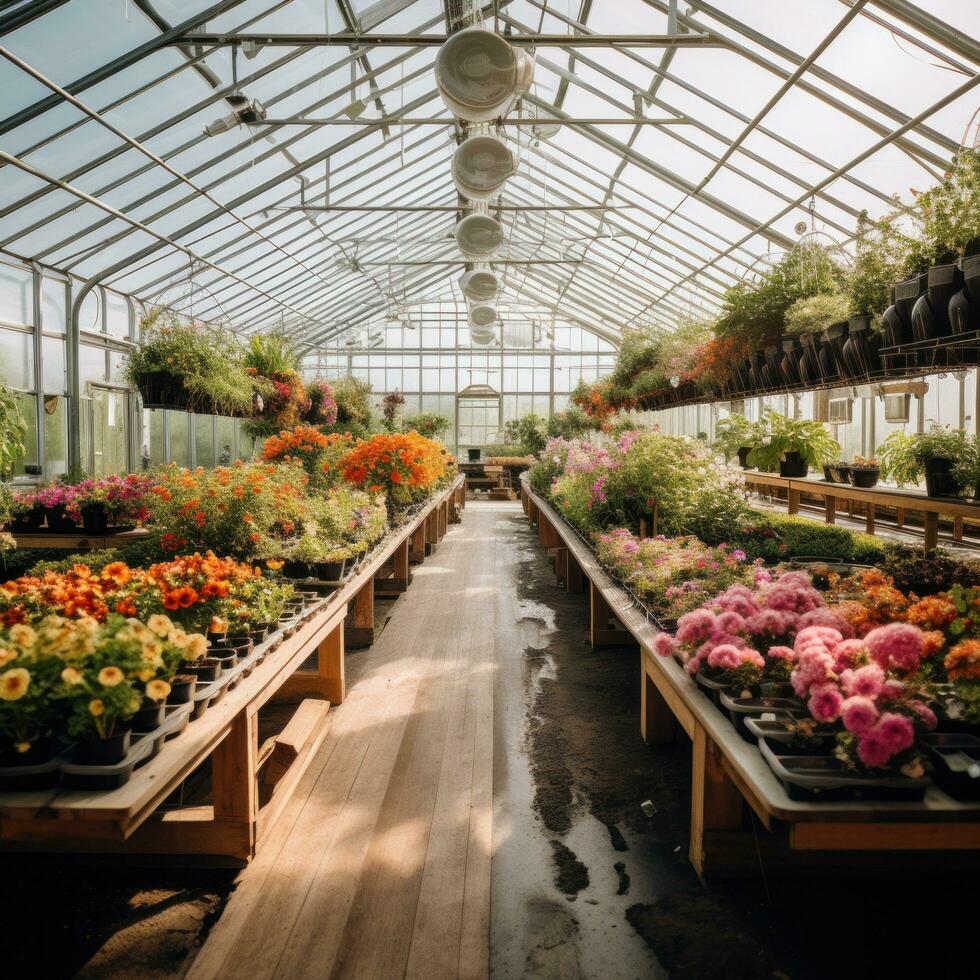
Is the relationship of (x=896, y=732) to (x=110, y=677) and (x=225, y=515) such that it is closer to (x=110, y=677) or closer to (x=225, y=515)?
(x=110, y=677)

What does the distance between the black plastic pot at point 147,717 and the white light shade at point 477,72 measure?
2.39m

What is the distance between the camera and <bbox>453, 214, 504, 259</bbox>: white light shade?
16.0ft

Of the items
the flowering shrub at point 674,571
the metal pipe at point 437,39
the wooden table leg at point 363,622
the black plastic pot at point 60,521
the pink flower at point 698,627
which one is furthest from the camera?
the metal pipe at point 437,39

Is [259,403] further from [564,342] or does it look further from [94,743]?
[564,342]

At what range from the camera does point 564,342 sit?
63.5 ft

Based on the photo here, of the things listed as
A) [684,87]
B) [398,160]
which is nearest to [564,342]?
[398,160]

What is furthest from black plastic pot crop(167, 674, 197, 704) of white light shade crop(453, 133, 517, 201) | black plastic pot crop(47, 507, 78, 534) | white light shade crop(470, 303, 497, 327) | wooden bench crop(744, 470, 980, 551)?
white light shade crop(470, 303, 497, 327)

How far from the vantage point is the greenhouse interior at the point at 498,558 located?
1715 millimetres

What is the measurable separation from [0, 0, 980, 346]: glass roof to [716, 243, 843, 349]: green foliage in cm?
64

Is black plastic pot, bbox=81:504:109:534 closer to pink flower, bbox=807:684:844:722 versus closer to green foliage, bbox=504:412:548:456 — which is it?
pink flower, bbox=807:684:844:722

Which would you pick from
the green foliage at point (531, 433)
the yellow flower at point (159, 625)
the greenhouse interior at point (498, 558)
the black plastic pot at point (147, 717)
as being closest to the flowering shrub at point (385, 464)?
the greenhouse interior at point (498, 558)

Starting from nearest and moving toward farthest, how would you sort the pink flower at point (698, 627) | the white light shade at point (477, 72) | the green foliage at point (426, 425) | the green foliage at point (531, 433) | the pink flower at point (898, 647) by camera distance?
the pink flower at point (898, 647) < the pink flower at point (698, 627) < the white light shade at point (477, 72) < the green foliage at point (426, 425) < the green foliage at point (531, 433)

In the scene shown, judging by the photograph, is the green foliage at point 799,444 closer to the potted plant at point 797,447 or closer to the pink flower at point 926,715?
the potted plant at point 797,447

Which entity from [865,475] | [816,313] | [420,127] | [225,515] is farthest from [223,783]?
[420,127]
